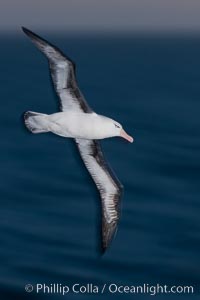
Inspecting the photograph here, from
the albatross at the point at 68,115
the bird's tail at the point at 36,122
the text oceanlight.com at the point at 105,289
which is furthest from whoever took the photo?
the text oceanlight.com at the point at 105,289

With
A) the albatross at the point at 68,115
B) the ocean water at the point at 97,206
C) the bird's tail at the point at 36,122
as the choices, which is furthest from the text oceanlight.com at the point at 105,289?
the bird's tail at the point at 36,122

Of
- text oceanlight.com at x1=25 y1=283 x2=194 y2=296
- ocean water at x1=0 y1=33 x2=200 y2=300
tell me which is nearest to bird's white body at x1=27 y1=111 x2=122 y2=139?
ocean water at x1=0 y1=33 x2=200 y2=300

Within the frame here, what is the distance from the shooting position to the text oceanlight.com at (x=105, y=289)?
3094cm

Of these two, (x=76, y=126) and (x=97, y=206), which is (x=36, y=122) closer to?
(x=76, y=126)

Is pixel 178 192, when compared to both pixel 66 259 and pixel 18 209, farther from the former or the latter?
pixel 66 259

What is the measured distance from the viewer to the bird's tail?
585 inches

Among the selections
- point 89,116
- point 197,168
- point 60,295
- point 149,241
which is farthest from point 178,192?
point 89,116

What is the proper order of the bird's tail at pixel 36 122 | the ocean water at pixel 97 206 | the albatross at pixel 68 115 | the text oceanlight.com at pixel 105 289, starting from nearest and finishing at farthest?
the albatross at pixel 68 115 → the bird's tail at pixel 36 122 → the text oceanlight.com at pixel 105 289 → the ocean water at pixel 97 206

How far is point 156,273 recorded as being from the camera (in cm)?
3325

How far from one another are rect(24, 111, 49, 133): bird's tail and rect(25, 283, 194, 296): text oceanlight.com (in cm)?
1628

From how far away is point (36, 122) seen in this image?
15.0m

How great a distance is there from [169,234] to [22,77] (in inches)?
3086

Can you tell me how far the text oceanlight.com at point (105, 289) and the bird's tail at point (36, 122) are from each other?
1628cm

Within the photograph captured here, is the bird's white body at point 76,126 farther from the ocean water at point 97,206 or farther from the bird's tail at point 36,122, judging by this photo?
the ocean water at point 97,206
